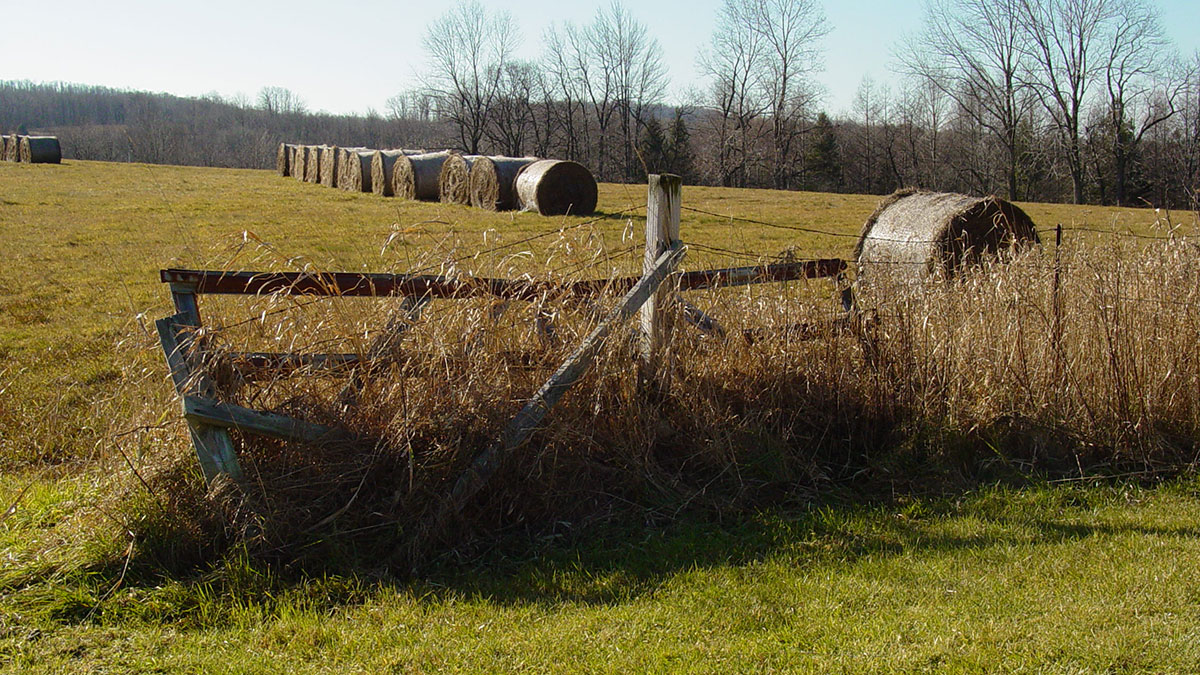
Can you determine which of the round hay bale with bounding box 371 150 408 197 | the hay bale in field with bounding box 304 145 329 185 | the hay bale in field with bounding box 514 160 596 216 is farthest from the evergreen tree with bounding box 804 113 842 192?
the hay bale in field with bounding box 514 160 596 216

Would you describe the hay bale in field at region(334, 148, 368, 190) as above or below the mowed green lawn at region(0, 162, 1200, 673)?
above

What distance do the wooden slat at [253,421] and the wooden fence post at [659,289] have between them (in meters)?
1.77

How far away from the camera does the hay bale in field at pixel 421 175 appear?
81.8 feet

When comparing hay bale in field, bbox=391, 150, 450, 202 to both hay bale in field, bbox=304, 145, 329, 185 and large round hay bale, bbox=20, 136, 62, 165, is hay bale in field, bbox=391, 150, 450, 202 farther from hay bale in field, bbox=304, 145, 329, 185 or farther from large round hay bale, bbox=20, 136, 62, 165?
large round hay bale, bbox=20, 136, 62, 165

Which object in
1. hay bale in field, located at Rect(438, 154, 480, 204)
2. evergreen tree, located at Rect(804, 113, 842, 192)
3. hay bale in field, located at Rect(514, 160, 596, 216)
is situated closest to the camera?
hay bale in field, located at Rect(514, 160, 596, 216)

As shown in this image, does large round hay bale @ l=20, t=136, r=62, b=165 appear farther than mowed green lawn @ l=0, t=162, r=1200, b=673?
Yes

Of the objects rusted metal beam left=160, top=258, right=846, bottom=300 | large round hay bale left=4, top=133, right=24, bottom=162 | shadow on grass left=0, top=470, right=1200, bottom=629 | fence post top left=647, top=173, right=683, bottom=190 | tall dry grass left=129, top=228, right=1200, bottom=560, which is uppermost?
large round hay bale left=4, top=133, right=24, bottom=162

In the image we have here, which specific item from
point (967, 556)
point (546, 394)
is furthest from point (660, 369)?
point (967, 556)

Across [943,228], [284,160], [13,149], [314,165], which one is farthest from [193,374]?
[13,149]

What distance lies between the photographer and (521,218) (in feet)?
64.4

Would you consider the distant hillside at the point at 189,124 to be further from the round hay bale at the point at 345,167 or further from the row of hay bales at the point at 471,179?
the row of hay bales at the point at 471,179

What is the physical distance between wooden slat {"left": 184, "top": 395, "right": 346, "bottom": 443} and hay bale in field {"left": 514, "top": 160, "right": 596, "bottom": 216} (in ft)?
52.6

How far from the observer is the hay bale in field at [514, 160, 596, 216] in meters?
20.2

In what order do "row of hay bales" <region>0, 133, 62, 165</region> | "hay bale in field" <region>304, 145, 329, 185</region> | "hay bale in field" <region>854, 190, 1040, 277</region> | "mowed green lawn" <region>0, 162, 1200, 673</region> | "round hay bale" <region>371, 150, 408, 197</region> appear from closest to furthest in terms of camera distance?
"mowed green lawn" <region>0, 162, 1200, 673</region>, "hay bale in field" <region>854, 190, 1040, 277</region>, "round hay bale" <region>371, 150, 408, 197</region>, "hay bale in field" <region>304, 145, 329, 185</region>, "row of hay bales" <region>0, 133, 62, 165</region>
